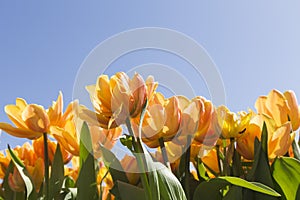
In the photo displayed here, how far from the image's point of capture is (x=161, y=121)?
0.77 meters

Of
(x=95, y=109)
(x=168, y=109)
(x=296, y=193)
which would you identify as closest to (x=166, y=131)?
(x=168, y=109)

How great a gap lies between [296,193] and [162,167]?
31 centimetres

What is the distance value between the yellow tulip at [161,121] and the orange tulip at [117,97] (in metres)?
0.06

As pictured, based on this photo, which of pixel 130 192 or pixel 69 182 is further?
pixel 69 182

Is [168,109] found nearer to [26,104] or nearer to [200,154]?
[200,154]

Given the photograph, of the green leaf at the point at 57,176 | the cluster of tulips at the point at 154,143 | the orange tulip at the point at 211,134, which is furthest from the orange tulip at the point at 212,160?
the green leaf at the point at 57,176

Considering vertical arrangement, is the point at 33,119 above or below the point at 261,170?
above

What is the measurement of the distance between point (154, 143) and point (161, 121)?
77 mm

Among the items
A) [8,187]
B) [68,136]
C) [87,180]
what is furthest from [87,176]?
[8,187]

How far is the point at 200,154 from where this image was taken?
36.5 inches

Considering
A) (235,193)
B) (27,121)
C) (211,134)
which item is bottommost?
(235,193)

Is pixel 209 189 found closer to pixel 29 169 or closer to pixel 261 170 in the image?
pixel 261 170

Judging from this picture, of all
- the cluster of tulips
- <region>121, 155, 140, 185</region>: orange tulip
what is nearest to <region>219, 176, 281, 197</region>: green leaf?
the cluster of tulips

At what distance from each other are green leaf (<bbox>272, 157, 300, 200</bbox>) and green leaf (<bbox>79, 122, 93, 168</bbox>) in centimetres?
37
